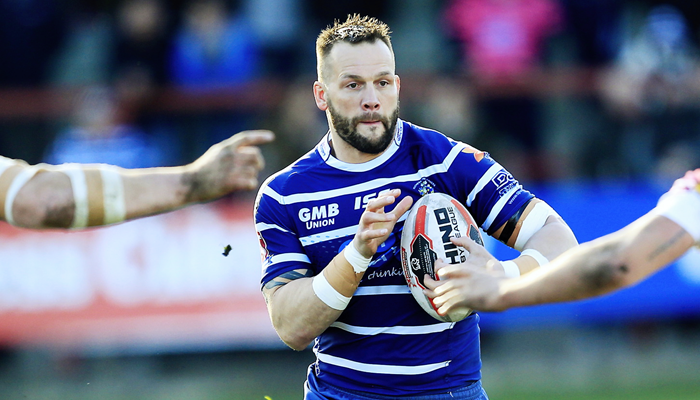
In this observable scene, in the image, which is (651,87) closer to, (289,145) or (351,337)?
(289,145)

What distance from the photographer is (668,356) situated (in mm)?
10172

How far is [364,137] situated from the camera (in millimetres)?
4391

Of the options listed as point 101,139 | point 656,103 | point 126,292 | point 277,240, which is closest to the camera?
point 277,240

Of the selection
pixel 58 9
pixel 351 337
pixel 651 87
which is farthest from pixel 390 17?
pixel 351 337

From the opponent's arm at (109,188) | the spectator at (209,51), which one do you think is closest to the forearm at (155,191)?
the opponent's arm at (109,188)

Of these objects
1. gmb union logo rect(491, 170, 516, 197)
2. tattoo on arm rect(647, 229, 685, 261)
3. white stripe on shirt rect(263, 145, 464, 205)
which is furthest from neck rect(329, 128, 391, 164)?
tattoo on arm rect(647, 229, 685, 261)

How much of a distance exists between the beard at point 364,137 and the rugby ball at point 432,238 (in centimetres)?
38

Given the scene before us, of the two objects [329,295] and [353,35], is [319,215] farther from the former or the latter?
[353,35]

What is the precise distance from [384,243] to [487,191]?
0.58 m

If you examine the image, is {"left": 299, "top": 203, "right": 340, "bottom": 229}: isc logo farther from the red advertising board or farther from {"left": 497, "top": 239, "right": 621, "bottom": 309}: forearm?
the red advertising board

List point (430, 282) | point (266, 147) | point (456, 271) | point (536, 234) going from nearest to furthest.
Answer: point (456, 271)
point (430, 282)
point (536, 234)
point (266, 147)

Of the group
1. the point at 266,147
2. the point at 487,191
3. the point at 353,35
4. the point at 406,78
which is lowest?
the point at 487,191

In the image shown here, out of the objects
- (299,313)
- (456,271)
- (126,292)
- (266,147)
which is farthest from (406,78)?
(456,271)

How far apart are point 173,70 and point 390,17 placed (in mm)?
3272
